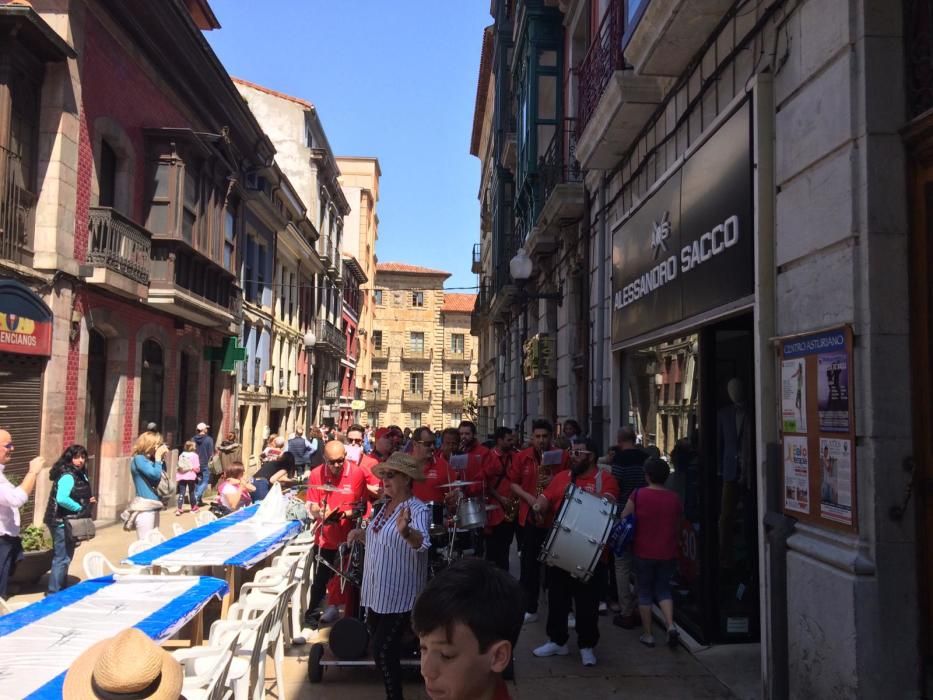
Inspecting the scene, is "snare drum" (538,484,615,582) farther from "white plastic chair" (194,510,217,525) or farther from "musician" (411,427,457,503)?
"white plastic chair" (194,510,217,525)

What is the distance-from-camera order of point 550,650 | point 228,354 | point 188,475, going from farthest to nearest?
point 228,354 < point 188,475 < point 550,650

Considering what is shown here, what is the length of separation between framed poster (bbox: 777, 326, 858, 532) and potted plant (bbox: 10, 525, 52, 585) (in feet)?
25.2

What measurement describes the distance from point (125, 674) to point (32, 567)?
290 inches

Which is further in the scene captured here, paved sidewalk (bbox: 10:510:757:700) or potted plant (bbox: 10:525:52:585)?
potted plant (bbox: 10:525:52:585)

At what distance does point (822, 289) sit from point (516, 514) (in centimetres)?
432

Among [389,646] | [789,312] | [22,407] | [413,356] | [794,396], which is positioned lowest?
[389,646]

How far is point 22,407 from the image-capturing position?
36.5 feet

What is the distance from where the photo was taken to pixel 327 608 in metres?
6.99

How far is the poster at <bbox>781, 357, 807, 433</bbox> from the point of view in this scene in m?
4.62

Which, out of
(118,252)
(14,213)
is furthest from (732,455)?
(118,252)

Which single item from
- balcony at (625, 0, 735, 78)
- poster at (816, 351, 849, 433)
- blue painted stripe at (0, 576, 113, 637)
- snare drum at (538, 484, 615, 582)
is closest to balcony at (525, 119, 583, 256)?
balcony at (625, 0, 735, 78)

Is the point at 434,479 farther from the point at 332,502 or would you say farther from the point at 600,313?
the point at 600,313

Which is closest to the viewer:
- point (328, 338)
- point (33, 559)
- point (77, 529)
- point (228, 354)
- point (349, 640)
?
point (349, 640)

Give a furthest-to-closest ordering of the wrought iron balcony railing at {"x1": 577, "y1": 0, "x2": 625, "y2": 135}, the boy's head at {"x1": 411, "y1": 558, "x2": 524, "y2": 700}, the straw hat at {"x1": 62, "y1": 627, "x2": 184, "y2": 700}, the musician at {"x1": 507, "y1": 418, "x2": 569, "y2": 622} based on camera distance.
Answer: the wrought iron balcony railing at {"x1": 577, "y1": 0, "x2": 625, "y2": 135}, the musician at {"x1": 507, "y1": 418, "x2": 569, "y2": 622}, the straw hat at {"x1": 62, "y1": 627, "x2": 184, "y2": 700}, the boy's head at {"x1": 411, "y1": 558, "x2": 524, "y2": 700}
